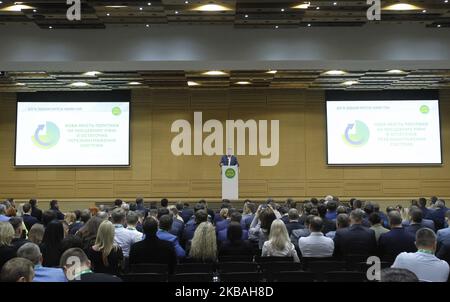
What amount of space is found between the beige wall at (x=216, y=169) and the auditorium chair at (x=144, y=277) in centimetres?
1401

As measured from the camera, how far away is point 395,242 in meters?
5.77

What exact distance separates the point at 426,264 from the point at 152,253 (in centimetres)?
278

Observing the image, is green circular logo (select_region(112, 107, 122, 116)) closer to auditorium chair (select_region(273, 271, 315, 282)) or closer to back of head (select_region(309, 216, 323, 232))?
back of head (select_region(309, 216, 323, 232))

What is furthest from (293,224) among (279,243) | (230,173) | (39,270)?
(230,173)

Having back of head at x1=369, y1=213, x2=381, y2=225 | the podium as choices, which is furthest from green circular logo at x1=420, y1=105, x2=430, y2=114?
back of head at x1=369, y1=213, x2=381, y2=225

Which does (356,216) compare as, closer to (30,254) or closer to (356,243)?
(356,243)

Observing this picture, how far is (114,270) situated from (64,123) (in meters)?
14.1

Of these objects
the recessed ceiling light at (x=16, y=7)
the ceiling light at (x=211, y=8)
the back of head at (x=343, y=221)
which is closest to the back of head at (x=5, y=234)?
the back of head at (x=343, y=221)

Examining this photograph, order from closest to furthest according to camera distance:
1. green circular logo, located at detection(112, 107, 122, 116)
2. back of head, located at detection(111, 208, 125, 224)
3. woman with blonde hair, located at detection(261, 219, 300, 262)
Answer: woman with blonde hair, located at detection(261, 219, 300, 262), back of head, located at detection(111, 208, 125, 224), green circular logo, located at detection(112, 107, 122, 116)

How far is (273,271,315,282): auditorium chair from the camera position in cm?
457

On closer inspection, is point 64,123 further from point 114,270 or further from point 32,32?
point 114,270

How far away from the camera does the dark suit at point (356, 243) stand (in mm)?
5914

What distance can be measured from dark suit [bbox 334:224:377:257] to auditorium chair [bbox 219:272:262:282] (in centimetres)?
175

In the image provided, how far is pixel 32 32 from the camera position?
38.8 feet
